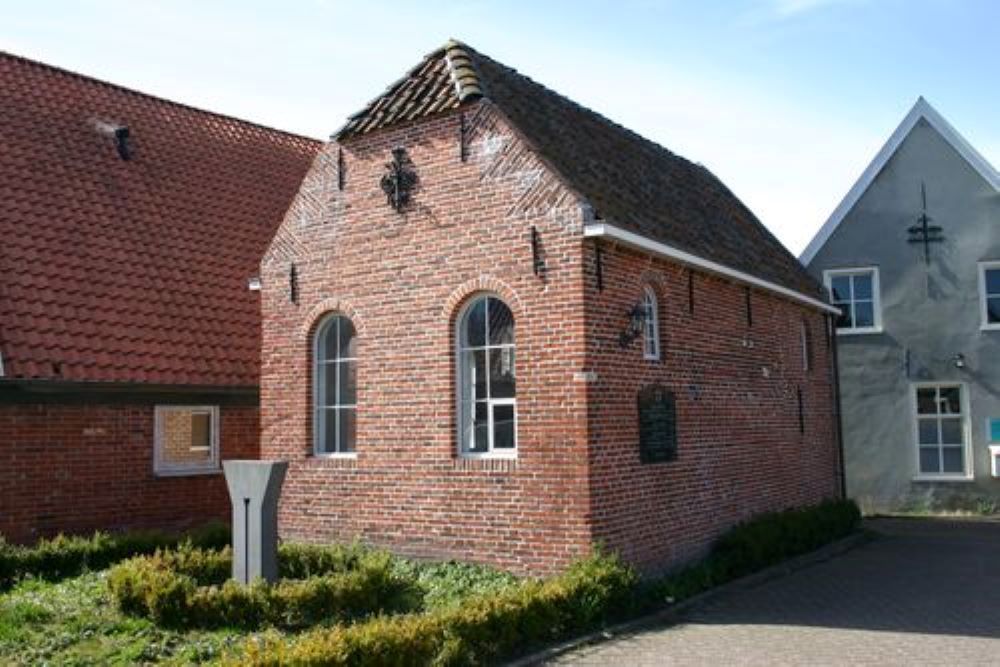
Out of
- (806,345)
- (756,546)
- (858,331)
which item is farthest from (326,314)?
(858,331)

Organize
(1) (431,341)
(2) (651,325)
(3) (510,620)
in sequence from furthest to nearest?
(2) (651,325) → (1) (431,341) → (3) (510,620)

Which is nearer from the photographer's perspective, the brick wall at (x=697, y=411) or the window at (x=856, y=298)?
the brick wall at (x=697, y=411)

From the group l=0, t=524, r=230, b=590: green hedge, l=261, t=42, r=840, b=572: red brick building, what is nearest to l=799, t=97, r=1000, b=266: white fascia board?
l=261, t=42, r=840, b=572: red brick building

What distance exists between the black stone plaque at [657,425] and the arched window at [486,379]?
5.05 ft

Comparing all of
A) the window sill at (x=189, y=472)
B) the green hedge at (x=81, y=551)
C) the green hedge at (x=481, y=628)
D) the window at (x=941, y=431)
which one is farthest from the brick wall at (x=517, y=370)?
the window at (x=941, y=431)

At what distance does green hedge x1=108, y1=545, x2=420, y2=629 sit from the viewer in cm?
901

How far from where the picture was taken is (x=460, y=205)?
38.7ft

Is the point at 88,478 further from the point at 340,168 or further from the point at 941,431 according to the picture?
the point at 941,431

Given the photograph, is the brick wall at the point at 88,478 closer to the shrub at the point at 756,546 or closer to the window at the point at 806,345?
the shrub at the point at 756,546

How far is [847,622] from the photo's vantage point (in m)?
9.98

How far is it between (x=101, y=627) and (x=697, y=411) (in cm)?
749

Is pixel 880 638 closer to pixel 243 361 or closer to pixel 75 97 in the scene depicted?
pixel 243 361

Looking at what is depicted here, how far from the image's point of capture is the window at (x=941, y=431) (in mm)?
20781

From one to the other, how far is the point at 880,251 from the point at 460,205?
13.4 meters
